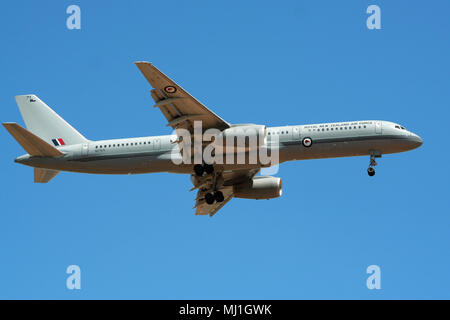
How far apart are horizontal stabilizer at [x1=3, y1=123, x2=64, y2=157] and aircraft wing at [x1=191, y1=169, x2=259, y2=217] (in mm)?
10105

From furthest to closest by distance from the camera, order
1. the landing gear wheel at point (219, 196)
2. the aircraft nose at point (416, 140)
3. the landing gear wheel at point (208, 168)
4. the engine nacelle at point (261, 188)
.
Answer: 1. the engine nacelle at point (261, 188)
2. the landing gear wheel at point (219, 196)
3. the landing gear wheel at point (208, 168)
4. the aircraft nose at point (416, 140)

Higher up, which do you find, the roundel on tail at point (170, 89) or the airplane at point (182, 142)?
the roundel on tail at point (170, 89)

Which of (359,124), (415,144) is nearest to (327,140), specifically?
(359,124)

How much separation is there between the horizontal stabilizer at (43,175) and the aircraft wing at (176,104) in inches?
412

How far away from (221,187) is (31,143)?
13.4 meters

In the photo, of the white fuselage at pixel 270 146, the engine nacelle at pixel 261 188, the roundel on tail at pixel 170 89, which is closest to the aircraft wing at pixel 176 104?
the roundel on tail at pixel 170 89

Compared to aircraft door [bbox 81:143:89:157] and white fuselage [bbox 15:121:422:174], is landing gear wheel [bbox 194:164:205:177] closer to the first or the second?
white fuselage [bbox 15:121:422:174]

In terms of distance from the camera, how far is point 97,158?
51.2 meters

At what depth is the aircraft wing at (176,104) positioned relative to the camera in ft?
145

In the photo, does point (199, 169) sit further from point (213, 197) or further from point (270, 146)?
point (270, 146)

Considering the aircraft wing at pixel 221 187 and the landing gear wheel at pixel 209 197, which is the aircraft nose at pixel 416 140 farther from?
the landing gear wheel at pixel 209 197

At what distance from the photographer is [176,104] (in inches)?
1831

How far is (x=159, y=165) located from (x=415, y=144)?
17.2 meters
